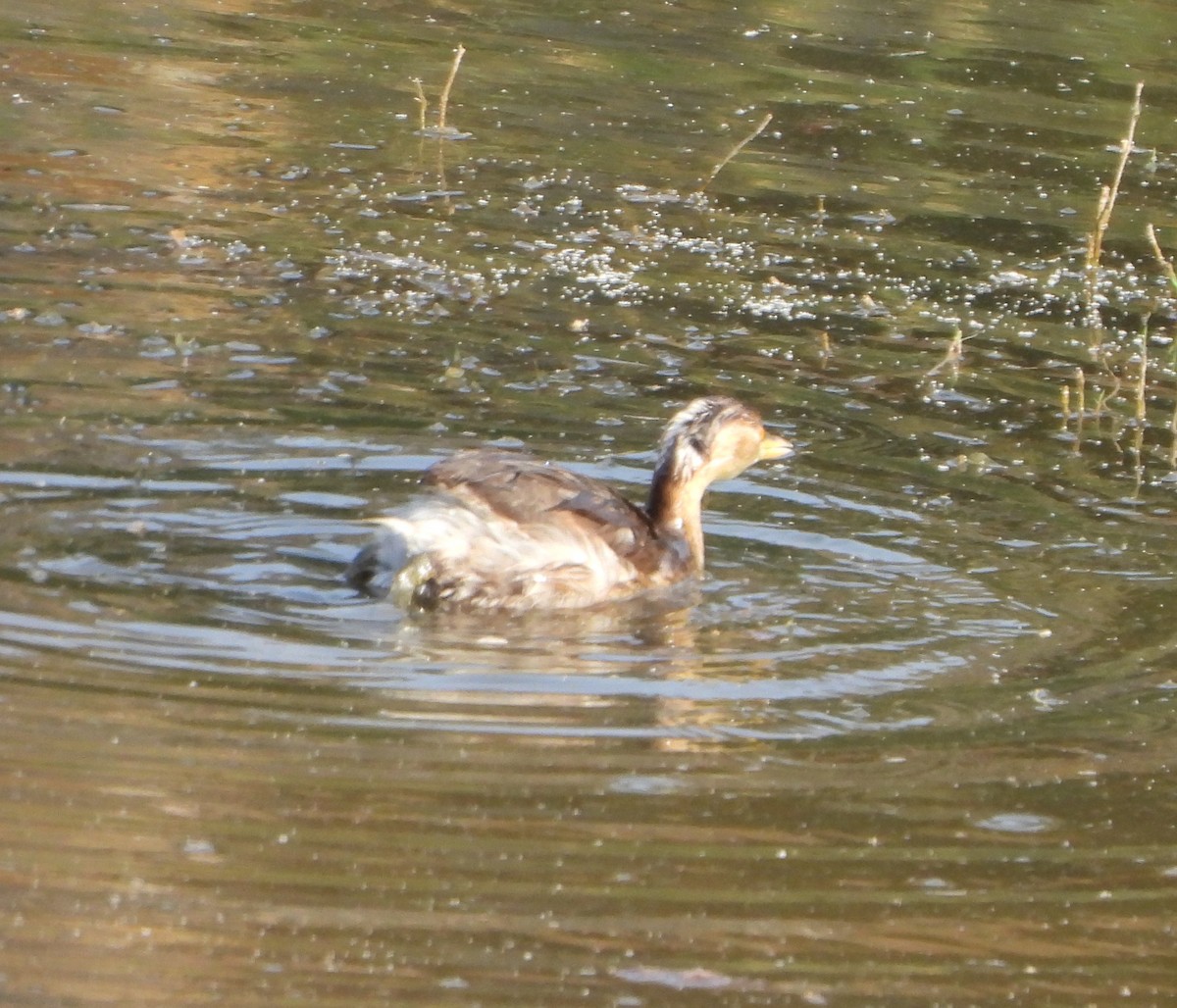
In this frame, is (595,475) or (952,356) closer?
(595,475)

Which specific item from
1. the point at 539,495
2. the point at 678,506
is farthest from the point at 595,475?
the point at 539,495

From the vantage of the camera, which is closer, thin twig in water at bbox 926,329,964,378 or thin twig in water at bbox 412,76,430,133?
thin twig in water at bbox 926,329,964,378

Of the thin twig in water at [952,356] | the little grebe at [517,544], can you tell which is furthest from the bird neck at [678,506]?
the thin twig in water at [952,356]

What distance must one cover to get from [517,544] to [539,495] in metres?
0.16

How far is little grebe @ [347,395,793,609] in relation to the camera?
6719 millimetres

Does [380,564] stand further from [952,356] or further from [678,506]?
[952,356]

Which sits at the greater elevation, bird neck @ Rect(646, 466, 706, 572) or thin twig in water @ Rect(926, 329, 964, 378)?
thin twig in water @ Rect(926, 329, 964, 378)

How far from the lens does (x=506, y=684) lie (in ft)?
19.4

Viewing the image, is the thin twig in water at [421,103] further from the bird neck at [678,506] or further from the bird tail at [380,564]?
the bird tail at [380,564]

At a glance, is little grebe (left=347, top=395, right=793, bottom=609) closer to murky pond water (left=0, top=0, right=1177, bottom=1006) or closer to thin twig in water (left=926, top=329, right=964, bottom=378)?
murky pond water (left=0, top=0, right=1177, bottom=1006)

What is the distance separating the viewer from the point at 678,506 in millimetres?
7578

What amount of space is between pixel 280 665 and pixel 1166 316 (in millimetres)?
5874

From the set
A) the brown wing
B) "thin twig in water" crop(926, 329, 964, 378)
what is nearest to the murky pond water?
"thin twig in water" crop(926, 329, 964, 378)

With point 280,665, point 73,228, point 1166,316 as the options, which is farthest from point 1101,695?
point 73,228
